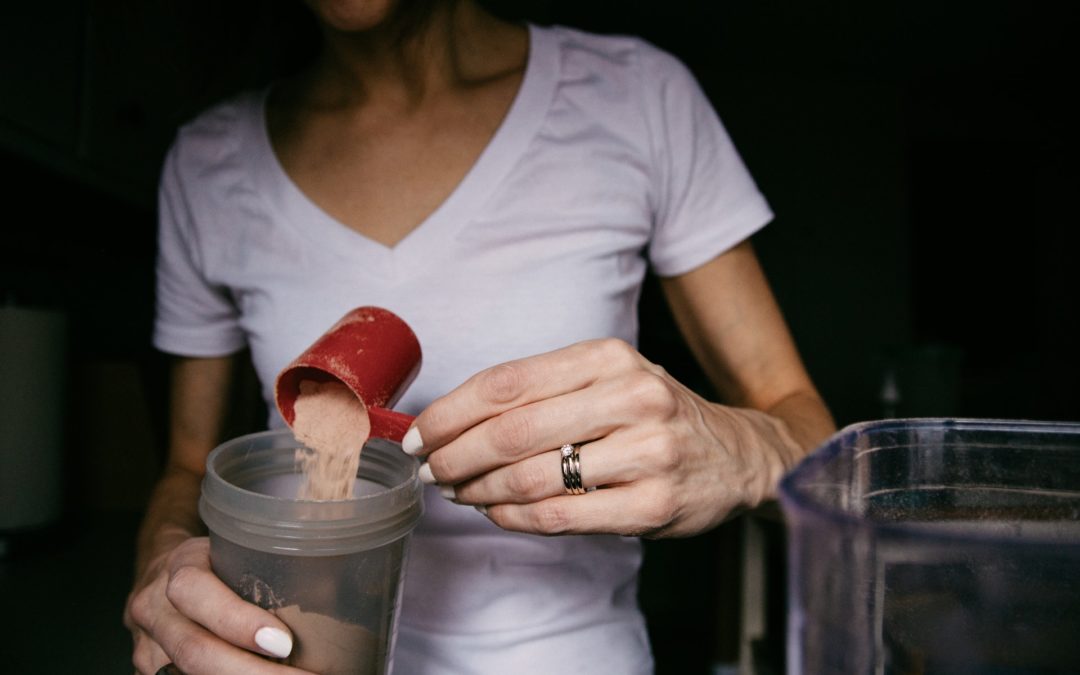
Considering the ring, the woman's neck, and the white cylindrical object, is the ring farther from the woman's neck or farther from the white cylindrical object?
the white cylindrical object

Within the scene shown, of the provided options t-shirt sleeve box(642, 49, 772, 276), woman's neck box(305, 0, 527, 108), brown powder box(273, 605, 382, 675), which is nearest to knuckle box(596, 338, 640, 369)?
brown powder box(273, 605, 382, 675)

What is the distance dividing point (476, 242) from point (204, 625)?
1.35 feet

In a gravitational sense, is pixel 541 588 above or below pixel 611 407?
below

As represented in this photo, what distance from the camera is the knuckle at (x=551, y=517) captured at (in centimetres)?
50

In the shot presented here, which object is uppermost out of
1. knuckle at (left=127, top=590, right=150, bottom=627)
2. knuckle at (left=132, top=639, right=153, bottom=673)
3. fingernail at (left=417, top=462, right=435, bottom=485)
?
fingernail at (left=417, top=462, right=435, bottom=485)

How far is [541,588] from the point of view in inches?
29.8

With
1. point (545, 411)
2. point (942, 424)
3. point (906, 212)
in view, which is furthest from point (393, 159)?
point (906, 212)

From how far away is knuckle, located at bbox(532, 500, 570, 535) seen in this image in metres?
0.50

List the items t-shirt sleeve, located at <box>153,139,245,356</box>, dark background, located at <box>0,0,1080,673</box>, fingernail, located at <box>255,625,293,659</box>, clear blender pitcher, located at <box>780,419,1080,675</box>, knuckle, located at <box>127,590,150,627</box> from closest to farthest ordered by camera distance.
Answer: clear blender pitcher, located at <box>780,419,1080,675</box> → fingernail, located at <box>255,625,293,659</box> → knuckle, located at <box>127,590,150,627</box> → t-shirt sleeve, located at <box>153,139,245,356</box> → dark background, located at <box>0,0,1080,673</box>

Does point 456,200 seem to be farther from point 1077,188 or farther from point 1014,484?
point 1077,188

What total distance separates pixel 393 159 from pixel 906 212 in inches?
157

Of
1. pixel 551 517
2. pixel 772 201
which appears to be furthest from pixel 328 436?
pixel 772 201

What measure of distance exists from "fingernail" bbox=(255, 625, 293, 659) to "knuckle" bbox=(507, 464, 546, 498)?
16 cm

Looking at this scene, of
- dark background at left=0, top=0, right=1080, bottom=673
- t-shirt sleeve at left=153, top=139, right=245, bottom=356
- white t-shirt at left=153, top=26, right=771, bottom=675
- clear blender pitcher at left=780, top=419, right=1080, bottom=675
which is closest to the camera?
clear blender pitcher at left=780, top=419, right=1080, bottom=675
